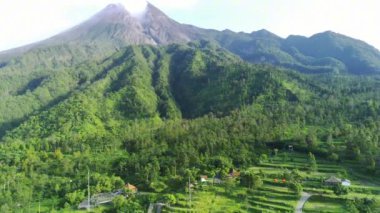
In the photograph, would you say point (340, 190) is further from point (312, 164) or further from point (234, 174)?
point (234, 174)

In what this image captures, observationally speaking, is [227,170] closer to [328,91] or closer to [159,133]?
[159,133]

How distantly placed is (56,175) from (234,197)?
32.2m

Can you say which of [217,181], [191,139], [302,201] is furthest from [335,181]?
[191,139]

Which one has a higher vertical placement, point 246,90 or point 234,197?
point 246,90

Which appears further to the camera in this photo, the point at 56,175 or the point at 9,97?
the point at 9,97

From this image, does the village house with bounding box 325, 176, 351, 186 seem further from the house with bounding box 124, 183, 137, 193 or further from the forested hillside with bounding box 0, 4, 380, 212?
the house with bounding box 124, 183, 137, 193

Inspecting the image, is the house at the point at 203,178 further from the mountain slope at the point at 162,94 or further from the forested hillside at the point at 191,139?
the mountain slope at the point at 162,94

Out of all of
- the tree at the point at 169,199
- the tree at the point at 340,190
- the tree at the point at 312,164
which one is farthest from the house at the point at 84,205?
the tree at the point at 340,190

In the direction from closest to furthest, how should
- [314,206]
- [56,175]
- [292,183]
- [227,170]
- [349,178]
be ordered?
[314,206]
[292,183]
[349,178]
[227,170]
[56,175]

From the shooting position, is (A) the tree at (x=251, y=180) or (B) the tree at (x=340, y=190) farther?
(A) the tree at (x=251, y=180)

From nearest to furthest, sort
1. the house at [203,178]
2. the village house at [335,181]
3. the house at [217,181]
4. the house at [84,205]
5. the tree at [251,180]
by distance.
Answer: the village house at [335,181]
the tree at [251,180]
the house at [84,205]
the house at [217,181]
the house at [203,178]

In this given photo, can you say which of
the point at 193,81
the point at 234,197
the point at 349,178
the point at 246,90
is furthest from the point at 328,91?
the point at 234,197

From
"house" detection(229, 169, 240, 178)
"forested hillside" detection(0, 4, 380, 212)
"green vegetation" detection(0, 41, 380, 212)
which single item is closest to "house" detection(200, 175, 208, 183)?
"forested hillside" detection(0, 4, 380, 212)

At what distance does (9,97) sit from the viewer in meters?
145
